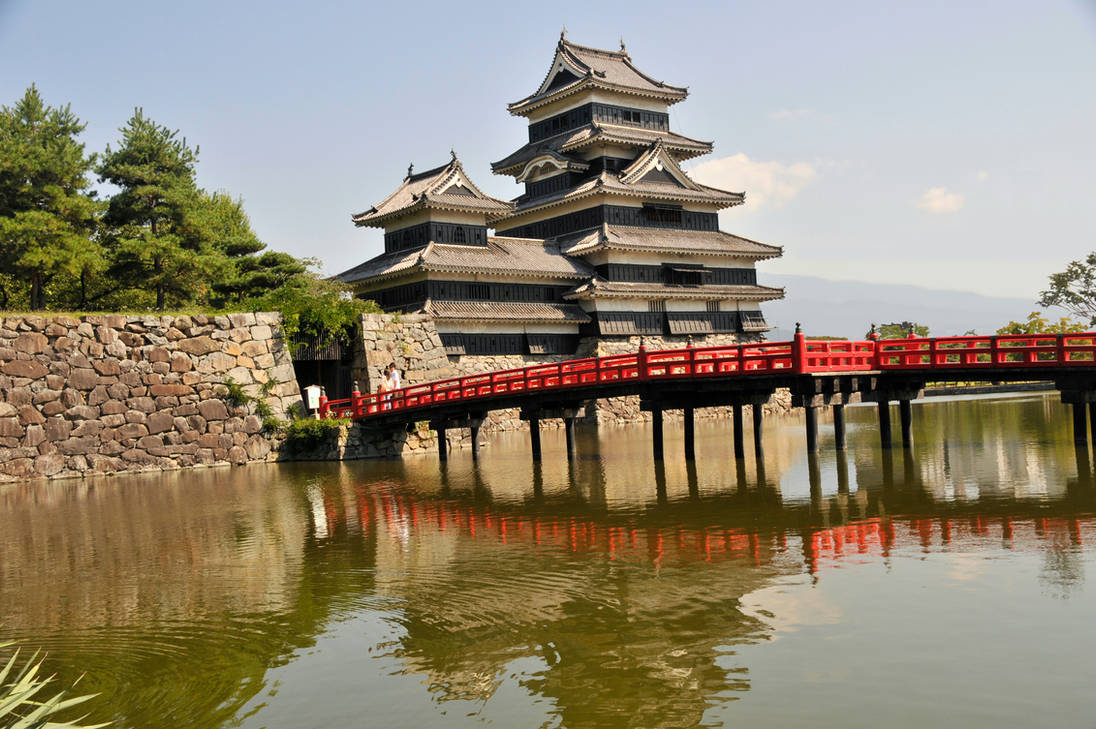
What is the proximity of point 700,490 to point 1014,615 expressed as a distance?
415 inches

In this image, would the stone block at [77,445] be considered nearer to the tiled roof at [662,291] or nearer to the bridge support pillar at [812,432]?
the bridge support pillar at [812,432]

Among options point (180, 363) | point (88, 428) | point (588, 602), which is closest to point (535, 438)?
point (180, 363)

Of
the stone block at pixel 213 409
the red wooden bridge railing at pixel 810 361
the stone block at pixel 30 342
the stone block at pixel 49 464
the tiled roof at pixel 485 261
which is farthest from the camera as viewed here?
the tiled roof at pixel 485 261

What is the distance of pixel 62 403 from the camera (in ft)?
94.8

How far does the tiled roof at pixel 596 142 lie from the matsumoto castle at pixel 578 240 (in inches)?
4.4

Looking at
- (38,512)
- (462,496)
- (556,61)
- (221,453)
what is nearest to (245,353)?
(221,453)

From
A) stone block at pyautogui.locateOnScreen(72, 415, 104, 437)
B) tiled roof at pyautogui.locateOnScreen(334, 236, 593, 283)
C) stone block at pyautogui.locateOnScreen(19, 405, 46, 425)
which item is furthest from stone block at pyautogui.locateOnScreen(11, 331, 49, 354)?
tiled roof at pyautogui.locateOnScreen(334, 236, 593, 283)

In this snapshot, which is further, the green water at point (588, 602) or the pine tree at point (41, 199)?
the pine tree at point (41, 199)

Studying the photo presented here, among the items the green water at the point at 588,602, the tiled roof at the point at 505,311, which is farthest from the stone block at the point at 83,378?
the tiled roof at the point at 505,311

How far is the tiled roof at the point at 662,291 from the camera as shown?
50125 millimetres

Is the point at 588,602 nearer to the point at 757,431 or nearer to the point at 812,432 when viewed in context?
the point at 812,432

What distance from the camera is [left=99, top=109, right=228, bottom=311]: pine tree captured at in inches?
1513

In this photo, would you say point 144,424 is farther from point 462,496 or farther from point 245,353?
point 462,496

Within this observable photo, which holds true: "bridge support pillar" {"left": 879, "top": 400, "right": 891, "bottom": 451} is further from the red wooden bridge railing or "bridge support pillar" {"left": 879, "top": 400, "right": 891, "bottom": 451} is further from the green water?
the green water
